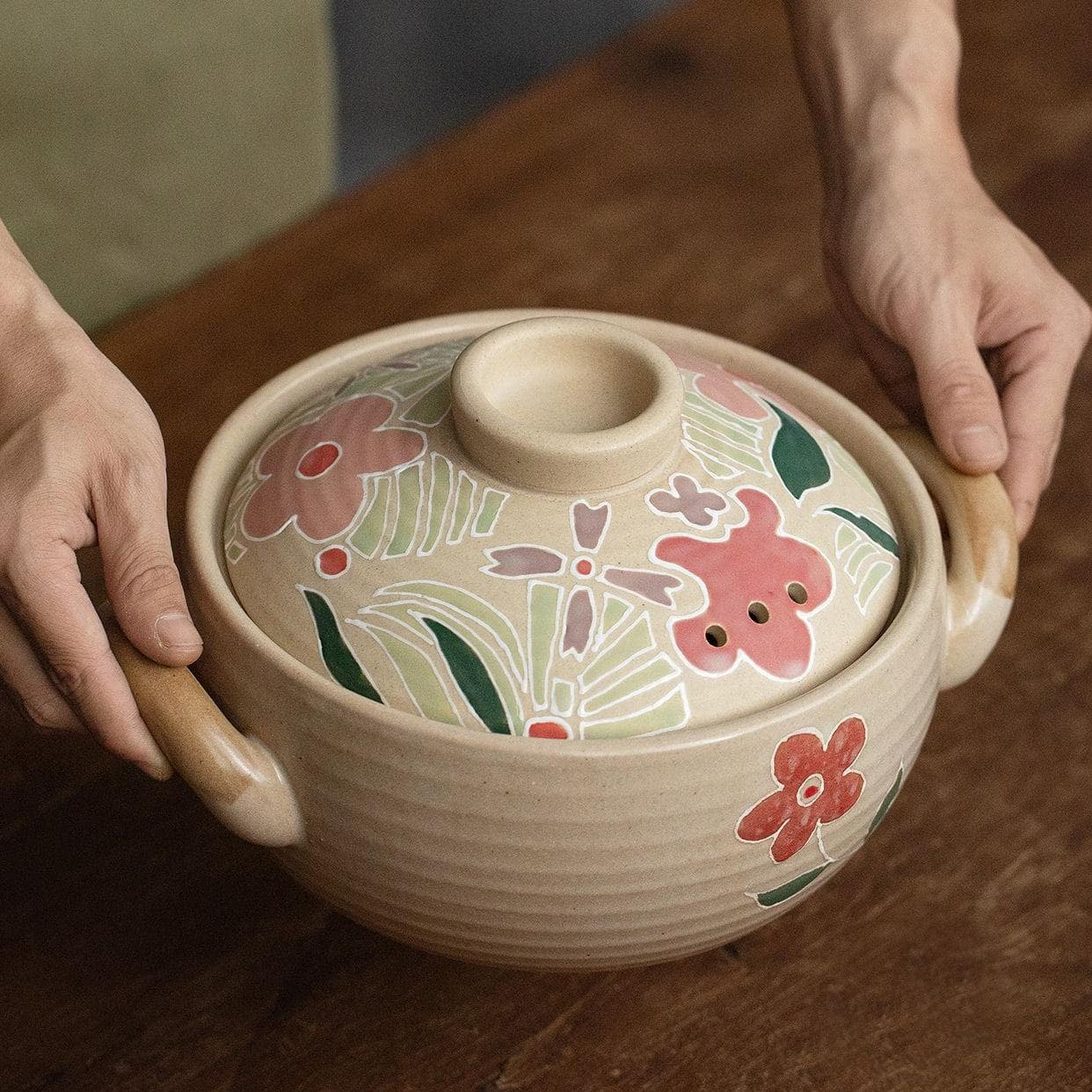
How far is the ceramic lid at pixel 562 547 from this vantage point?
0.66 meters

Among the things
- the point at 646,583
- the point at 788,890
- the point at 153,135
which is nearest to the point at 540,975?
the point at 788,890

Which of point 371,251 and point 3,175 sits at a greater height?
point 3,175

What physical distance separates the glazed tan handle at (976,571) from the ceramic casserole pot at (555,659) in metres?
0.03

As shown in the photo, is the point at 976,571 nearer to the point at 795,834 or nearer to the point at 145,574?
the point at 795,834

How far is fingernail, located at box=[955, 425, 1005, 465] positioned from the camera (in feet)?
2.82

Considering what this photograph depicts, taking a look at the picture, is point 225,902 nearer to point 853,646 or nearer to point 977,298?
point 853,646

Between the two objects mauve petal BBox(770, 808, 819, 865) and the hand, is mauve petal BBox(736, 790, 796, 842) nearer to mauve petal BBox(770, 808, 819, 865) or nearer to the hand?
mauve petal BBox(770, 808, 819, 865)

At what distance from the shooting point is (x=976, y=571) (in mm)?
802

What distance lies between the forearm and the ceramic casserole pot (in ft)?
1.33

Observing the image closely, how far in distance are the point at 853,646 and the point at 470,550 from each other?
0.19 meters

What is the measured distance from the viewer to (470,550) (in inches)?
27.0

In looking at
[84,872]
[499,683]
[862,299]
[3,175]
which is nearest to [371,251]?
[3,175]

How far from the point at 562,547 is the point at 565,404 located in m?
0.09

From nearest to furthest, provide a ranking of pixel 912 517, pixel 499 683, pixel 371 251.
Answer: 1. pixel 499 683
2. pixel 912 517
3. pixel 371 251
